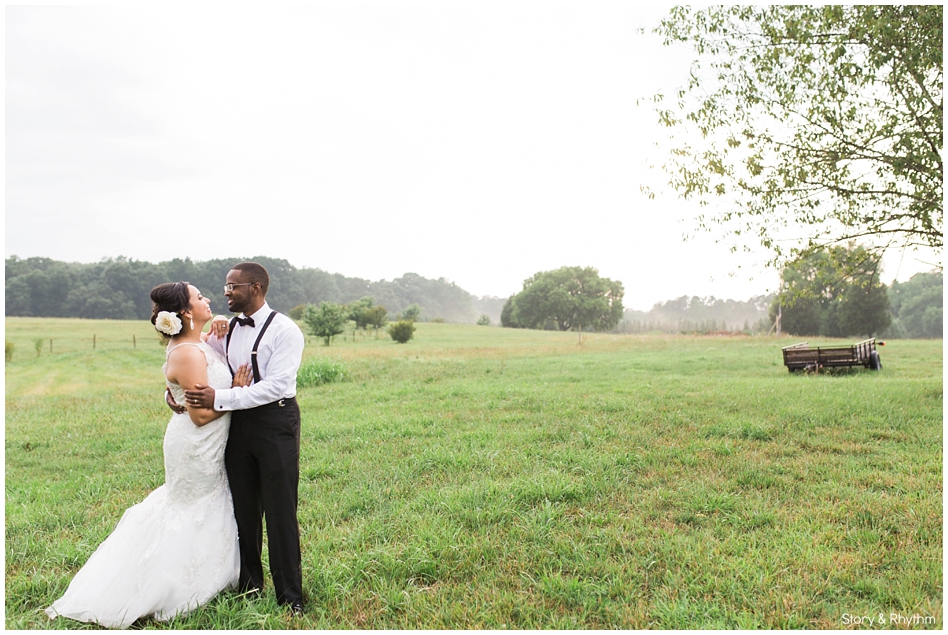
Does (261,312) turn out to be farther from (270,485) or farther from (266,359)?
(270,485)

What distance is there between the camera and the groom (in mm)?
Result: 3797

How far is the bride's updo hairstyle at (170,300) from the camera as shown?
376 centimetres

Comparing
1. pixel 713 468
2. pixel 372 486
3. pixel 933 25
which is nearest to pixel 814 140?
pixel 933 25

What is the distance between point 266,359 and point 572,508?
352 cm

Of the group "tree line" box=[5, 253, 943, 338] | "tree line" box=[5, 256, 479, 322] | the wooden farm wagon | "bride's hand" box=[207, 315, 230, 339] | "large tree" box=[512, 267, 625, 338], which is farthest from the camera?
"large tree" box=[512, 267, 625, 338]

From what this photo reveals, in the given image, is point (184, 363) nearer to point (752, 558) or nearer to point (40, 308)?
point (752, 558)

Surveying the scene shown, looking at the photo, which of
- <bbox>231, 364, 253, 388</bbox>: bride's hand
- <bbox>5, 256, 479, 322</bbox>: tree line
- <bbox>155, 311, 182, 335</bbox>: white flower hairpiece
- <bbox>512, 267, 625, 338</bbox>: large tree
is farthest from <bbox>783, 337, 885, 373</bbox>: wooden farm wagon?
<bbox>512, 267, 625, 338</bbox>: large tree

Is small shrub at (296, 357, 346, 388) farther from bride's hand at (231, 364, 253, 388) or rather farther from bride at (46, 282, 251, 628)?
bride's hand at (231, 364, 253, 388)

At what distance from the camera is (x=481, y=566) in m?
4.55

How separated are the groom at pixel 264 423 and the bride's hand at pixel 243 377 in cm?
4

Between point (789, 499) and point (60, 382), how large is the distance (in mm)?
26873

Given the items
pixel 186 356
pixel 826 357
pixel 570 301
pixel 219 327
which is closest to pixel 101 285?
pixel 570 301

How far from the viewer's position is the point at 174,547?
3.80 meters

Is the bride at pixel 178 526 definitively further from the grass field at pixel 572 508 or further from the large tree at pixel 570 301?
the large tree at pixel 570 301
